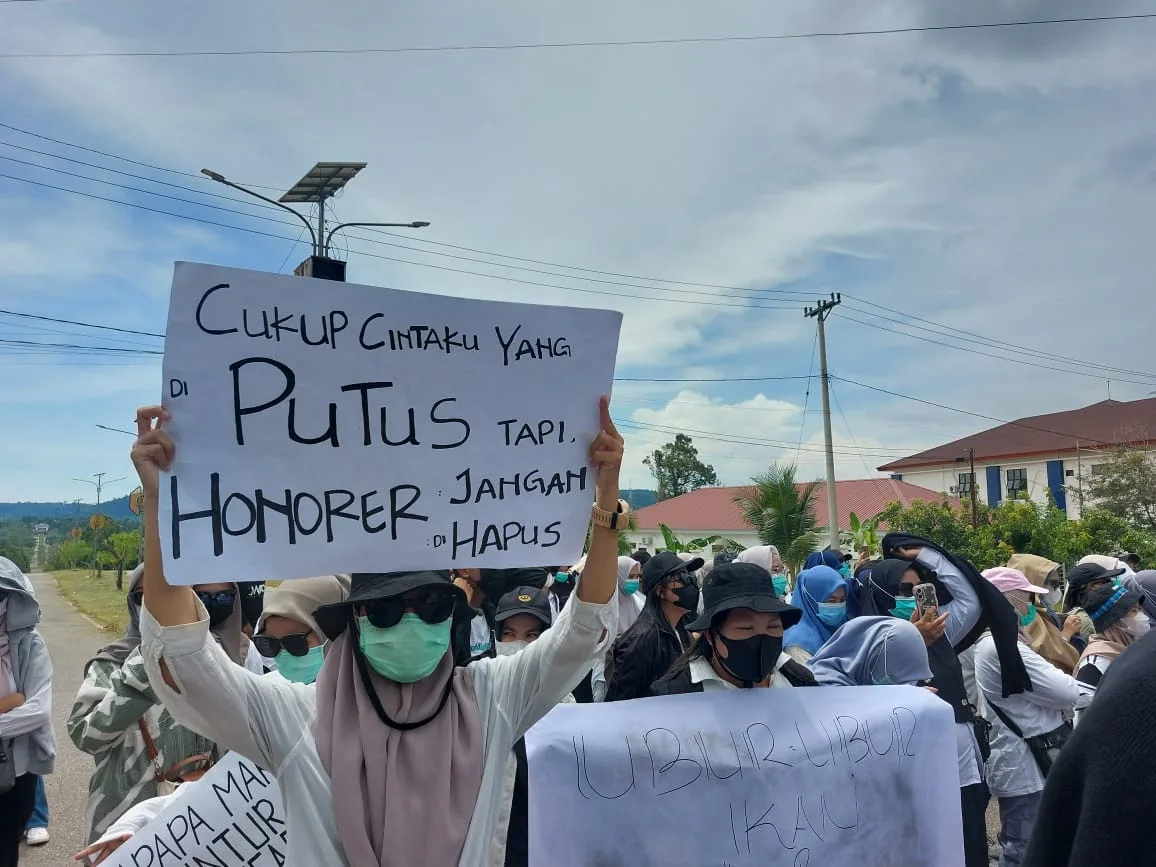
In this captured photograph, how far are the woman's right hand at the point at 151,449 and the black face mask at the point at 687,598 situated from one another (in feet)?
11.4

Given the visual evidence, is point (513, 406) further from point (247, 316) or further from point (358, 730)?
point (358, 730)

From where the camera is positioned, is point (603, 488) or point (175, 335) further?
point (603, 488)

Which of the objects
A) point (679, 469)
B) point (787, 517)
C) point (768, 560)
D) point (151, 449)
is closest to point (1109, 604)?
point (768, 560)

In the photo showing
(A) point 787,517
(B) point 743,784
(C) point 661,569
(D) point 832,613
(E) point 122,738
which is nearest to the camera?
(B) point 743,784

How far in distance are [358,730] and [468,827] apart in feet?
1.17

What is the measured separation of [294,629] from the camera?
3.19m

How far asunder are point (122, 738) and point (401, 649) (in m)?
1.67

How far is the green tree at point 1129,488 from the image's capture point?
32844 millimetres

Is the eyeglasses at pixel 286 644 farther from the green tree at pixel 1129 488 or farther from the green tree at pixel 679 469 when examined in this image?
the green tree at pixel 679 469

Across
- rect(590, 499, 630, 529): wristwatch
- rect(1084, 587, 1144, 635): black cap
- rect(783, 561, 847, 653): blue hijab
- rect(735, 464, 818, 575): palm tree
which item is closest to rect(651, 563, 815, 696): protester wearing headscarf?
rect(590, 499, 630, 529): wristwatch

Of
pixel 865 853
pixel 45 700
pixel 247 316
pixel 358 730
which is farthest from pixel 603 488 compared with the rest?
pixel 45 700

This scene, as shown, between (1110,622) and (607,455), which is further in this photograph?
(1110,622)

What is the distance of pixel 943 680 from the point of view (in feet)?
12.2

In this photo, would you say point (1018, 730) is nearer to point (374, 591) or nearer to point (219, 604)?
point (374, 591)
